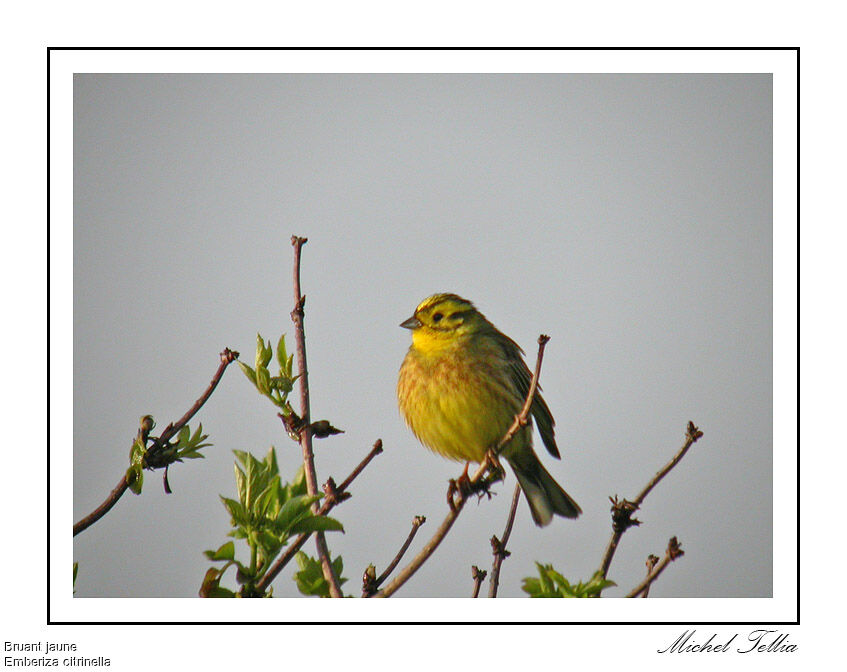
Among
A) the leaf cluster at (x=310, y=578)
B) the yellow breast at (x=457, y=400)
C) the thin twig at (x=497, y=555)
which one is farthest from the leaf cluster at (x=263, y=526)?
the yellow breast at (x=457, y=400)

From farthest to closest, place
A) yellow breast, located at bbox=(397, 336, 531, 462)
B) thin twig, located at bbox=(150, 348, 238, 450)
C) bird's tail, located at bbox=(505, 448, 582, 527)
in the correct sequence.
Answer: bird's tail, located at bbox=(505, 448, 582, 527)
yellow breast, located at bbox=(397, 336, 531, 462)
thin twig, located at bbox=(150, 348, 238, 450)

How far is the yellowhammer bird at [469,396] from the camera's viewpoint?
3.31m

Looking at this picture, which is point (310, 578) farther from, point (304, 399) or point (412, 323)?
point (412, 323)

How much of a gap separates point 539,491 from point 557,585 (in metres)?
1.40

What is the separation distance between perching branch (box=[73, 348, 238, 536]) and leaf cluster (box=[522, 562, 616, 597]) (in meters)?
0.98

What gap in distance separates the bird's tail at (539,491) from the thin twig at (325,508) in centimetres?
160

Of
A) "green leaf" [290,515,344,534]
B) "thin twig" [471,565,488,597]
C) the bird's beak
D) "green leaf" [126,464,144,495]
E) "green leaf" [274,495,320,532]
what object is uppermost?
the bird's beak

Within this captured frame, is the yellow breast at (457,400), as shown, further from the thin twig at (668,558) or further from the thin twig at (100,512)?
the thin twig at (100,512)

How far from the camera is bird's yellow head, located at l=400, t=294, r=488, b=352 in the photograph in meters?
3.51

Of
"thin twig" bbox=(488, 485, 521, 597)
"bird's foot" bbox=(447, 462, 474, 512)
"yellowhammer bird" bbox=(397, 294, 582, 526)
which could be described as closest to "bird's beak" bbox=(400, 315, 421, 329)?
"yellowhammer bird" bbox=(397, 294, 582, 526)

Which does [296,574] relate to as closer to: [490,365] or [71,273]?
[71,273]

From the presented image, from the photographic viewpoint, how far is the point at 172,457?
198 cm

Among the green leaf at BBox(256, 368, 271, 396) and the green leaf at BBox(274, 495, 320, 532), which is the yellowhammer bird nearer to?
the green leaf at BBox(256, 368, 271, 396)
